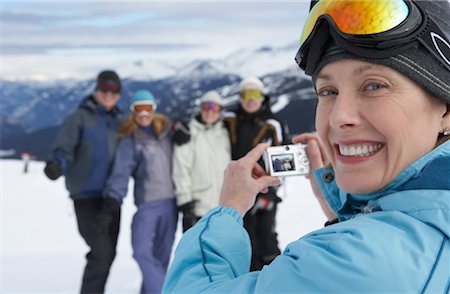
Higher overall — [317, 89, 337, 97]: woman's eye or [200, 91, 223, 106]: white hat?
[200, 91, 223, 106]: white hat

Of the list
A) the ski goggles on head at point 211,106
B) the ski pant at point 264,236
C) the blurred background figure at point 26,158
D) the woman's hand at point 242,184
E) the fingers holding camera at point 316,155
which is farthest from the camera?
the blurred background figure at point 26,158

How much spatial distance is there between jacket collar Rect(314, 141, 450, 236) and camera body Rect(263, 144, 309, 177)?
2.27 ft

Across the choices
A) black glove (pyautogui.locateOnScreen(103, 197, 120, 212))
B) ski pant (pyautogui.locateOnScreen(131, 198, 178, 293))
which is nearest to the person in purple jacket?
ski pant (pyautogui.locateOnScreen(131, 198, 178, 293))

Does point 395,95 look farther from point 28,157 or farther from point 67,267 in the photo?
point 28,157

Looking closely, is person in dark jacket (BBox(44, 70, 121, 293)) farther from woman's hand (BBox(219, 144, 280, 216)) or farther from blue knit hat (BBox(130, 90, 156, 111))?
woman's hand (BBox(219, 144, 280, 216))

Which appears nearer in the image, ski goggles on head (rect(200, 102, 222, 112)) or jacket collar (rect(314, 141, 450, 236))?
jacket collar (rect(314, 141, 450, 236))

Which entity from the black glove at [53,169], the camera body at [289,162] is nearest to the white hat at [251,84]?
the black glove at [53,169]

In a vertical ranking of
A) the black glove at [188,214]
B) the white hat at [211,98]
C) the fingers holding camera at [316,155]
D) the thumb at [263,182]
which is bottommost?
the black glove at [188,214]

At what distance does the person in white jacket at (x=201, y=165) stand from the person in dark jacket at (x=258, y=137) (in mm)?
144

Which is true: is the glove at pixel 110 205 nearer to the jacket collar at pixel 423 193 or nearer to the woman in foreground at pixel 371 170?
the woman in foreground at pixel 371 170

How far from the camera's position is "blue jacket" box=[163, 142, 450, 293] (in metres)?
0.83

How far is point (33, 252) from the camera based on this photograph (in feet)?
19.6

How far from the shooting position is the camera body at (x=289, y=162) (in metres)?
1.80

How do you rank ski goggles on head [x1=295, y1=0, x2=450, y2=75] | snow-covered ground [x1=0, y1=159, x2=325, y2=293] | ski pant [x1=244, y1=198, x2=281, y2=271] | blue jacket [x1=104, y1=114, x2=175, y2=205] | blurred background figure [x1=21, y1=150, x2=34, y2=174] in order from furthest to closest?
1. blurred background figure [x1=21, y1=150, x2=34, y2=174]
2. snow-covered ground [x1=0, y1=159, x2=325, y2=293]
3. ski pant [x1=244, y1=198, x2=281, y2=271]
4. blue jacket [x1=104, y1=114, x2=175, y2=205]
5. ski goggles on head [x1=295, y1=0, x2=450, y2=75]
